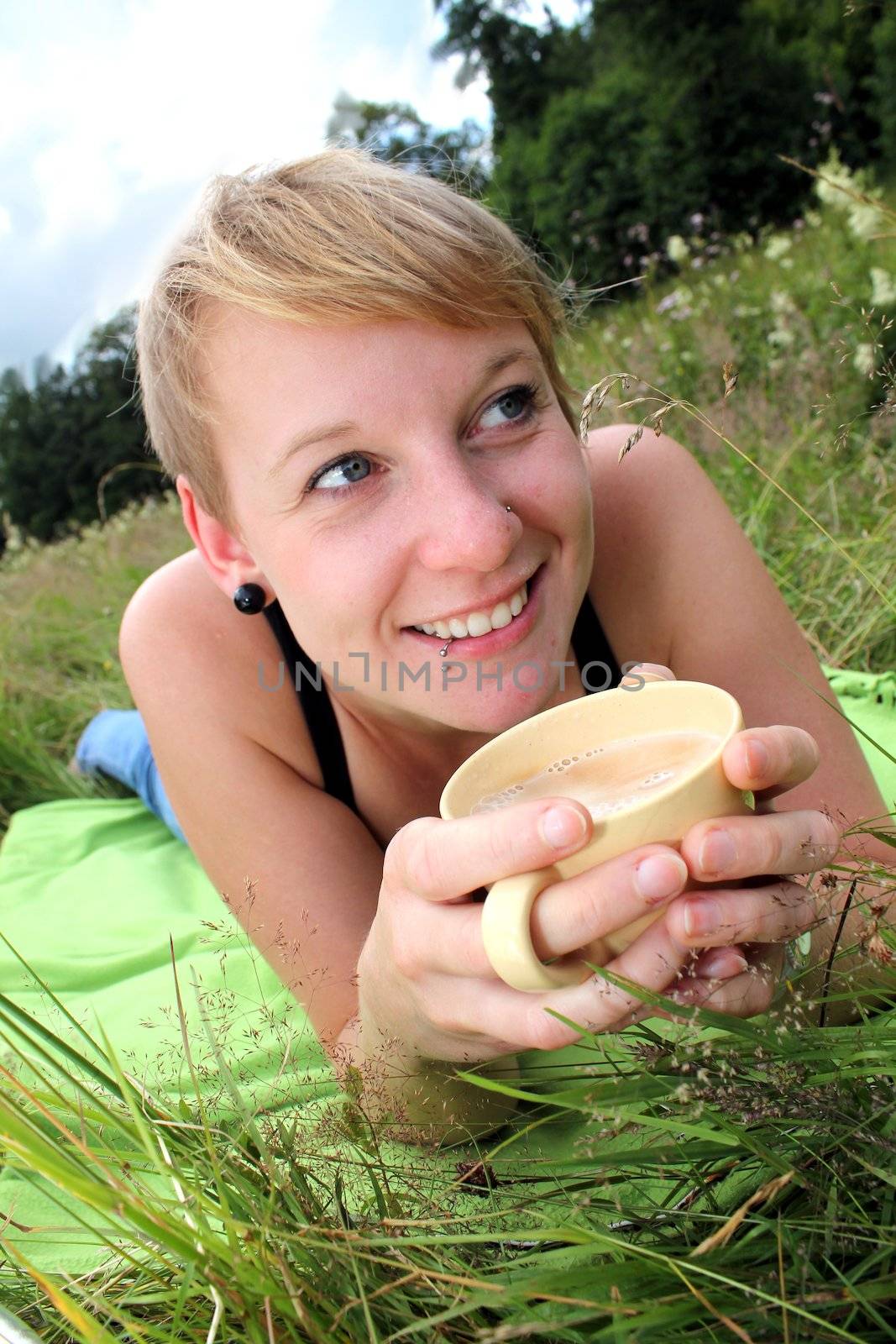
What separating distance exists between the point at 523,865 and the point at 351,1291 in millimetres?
452

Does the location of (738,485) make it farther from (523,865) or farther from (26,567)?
(26,567)

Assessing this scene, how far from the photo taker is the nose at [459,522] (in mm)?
1687

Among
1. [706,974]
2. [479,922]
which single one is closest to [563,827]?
[479,922]

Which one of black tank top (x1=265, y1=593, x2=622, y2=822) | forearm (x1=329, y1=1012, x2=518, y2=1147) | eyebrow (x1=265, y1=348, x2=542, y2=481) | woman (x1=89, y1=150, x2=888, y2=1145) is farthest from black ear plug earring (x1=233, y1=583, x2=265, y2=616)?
forearm (x1=329, y1=1012, x2=518, y2=1147)

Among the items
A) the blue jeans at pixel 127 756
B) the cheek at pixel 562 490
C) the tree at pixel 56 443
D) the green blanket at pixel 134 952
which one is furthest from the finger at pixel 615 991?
the tree at pixel 56 443

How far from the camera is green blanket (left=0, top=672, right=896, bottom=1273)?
1880 millimetres

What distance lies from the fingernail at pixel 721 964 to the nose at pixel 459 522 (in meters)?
0.80

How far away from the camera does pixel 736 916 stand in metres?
1.04

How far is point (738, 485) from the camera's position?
13.3 feet

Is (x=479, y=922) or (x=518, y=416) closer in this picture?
(x=479, y=922)

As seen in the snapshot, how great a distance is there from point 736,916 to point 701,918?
0.04 meters

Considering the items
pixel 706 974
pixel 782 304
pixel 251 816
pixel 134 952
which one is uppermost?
pixel 706 974

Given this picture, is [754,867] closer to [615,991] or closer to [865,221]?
[615,991]

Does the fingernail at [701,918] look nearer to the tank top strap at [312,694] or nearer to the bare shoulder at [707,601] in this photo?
the bare shoulder at [707,601]
